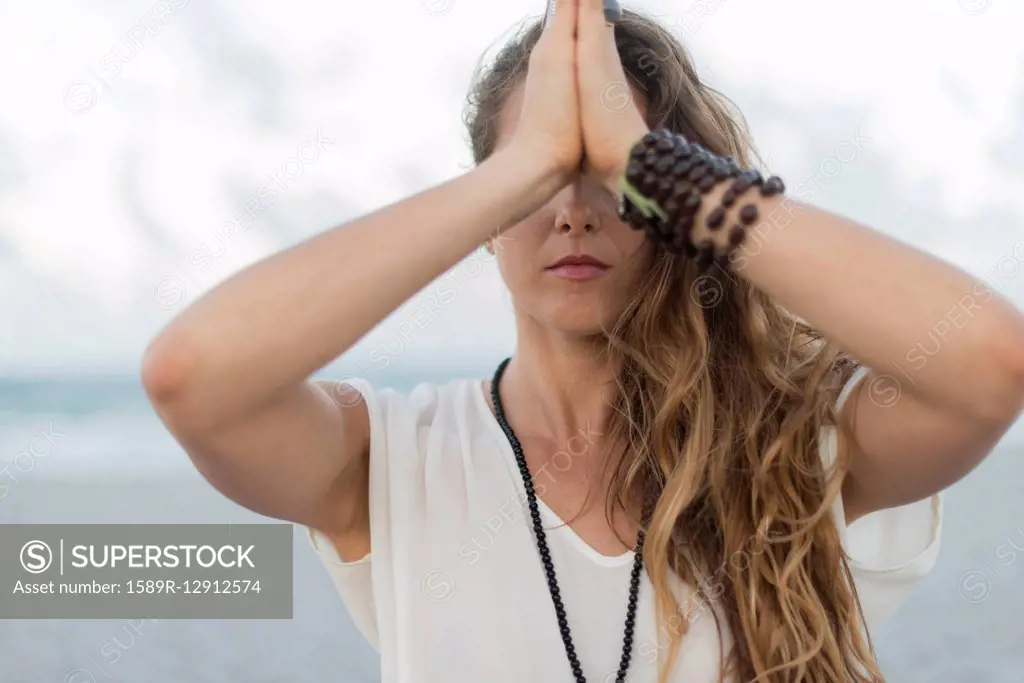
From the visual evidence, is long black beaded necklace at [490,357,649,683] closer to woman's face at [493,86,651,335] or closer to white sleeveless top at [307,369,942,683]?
white sleeveless top at [307,369,942,683]

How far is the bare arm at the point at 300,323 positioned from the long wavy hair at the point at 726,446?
19.1 inches

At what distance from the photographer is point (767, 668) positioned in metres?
1.66

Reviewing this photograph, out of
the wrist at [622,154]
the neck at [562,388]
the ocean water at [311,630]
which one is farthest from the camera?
the ocean water at [311,630]

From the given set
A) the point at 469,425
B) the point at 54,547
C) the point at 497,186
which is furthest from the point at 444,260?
the point at 54,547

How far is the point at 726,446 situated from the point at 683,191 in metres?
0.58

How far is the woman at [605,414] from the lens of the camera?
1.39 metres

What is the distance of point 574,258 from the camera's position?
182cm

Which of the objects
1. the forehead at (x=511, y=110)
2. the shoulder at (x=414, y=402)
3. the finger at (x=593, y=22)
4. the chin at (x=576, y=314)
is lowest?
the shoulder at (x=414, y=402)

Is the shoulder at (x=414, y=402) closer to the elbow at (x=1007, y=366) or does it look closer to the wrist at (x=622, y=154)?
the wrist at (x=622, y=154)

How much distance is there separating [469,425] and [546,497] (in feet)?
0.73

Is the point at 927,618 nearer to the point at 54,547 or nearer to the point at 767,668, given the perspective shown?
the point at 767,668

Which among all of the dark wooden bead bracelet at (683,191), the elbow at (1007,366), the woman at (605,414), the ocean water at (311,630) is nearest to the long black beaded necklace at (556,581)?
the woman at (605,414)

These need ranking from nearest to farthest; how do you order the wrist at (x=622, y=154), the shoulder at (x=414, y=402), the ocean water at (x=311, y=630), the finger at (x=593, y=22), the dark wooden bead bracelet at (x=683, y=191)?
the dark wooden bead bracelet at (x=683, y=191), the wrist at (x=622, y=154), the finger at (x=593, y=22), the shoulder at (x=414, y=402), the ocean water at (x=311, y=630)

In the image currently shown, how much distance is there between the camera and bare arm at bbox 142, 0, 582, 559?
1.36m
